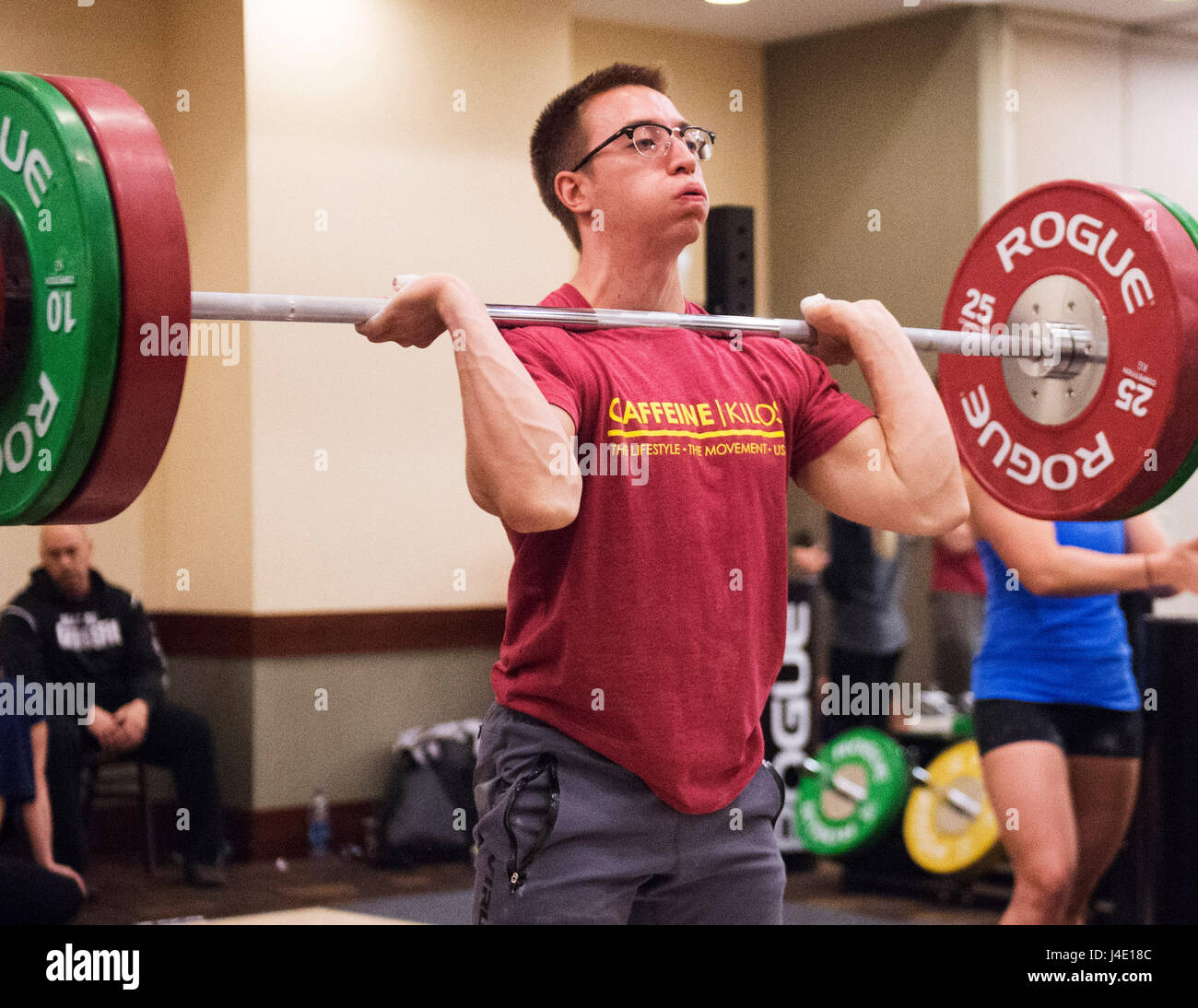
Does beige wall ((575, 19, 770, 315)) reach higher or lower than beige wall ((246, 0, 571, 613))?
higher

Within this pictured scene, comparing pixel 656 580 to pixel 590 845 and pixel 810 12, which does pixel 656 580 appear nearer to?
pixel 590 845

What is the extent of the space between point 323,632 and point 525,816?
13.2 ft

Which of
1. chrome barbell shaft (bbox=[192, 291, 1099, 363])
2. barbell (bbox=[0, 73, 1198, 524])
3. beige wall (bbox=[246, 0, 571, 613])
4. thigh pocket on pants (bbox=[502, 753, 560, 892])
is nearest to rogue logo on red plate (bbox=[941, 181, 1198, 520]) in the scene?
barbell (bbox=[0, 73, 1198, 524])

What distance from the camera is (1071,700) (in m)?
2.87

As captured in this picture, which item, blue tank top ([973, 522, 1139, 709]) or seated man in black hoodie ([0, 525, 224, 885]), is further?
seated man in black hoodie ([0, 525, 224, 885])

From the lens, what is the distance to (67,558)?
15.3ft

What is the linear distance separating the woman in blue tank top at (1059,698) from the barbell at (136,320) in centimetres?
58

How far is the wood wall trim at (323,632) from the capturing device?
540cm

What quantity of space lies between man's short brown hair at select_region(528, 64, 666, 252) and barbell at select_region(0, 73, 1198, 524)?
0.78 ft

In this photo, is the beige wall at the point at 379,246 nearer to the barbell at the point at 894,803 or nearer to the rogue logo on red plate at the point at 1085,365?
the barbell at the point at 894,803

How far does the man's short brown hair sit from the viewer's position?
1.86m

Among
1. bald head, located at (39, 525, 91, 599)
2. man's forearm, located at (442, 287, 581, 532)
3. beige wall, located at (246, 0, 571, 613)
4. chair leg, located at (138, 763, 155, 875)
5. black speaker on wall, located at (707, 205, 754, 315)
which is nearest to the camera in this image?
man's forearm, located at (442, 287, 581, 532)

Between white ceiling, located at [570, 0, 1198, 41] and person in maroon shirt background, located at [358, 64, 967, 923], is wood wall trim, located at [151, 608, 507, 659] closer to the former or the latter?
white ceiling, located at [570, 0, 1198, 41]

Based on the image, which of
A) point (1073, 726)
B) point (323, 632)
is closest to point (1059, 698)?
point (1073, 726)
